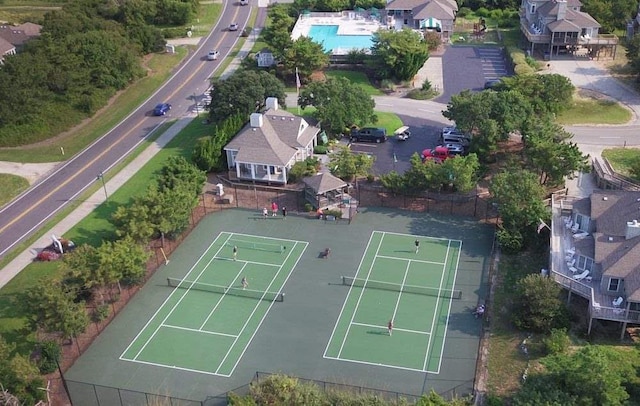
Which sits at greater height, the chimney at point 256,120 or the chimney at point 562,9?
the chimney at point 562,9

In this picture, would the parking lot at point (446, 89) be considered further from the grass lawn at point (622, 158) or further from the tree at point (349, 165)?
→ the grass lawn at point (622, 158)

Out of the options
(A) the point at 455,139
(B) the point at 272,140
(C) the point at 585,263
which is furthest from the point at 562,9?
(C) the point at 585,263

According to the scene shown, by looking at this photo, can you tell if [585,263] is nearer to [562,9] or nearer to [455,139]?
[455,139]

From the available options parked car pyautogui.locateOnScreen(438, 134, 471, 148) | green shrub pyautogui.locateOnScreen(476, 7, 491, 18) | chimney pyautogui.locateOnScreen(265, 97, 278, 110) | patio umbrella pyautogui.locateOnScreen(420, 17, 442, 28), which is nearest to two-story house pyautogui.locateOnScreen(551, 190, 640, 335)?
parked car pyautogui.locateOnScreen(438, 134, 471, 148)

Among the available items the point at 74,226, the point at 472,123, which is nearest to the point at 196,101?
the point at 74,226

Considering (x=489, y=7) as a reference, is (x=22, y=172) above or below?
below

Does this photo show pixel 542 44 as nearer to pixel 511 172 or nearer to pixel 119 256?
pixel 511 172

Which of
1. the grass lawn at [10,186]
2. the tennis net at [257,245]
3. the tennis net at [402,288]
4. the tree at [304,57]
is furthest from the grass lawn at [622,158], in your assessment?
the grass lawn at [10,186]
